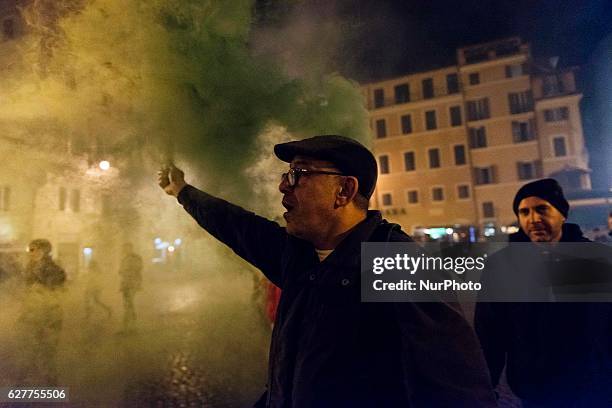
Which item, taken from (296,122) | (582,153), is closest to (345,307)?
(296,122)

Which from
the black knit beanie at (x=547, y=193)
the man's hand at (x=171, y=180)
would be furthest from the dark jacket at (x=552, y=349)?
the man's hand at (x=171, y=180)

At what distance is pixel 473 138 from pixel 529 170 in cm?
38

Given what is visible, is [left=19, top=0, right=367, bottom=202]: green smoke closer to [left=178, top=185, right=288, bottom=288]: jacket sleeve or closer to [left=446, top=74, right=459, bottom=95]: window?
[left=446, top=74, right=459, bottom=95]: window

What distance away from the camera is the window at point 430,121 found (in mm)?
2649

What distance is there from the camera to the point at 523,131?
7.89 feet

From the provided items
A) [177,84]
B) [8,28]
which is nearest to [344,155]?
[177,84]

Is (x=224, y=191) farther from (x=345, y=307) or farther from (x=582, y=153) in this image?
(x=582, y=153)

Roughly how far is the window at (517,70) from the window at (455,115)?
33 cm

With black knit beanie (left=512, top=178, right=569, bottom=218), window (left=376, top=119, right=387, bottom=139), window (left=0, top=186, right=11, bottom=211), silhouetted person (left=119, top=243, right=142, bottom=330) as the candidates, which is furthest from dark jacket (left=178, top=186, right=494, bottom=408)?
window (left=0, top=186, right=11, bottom=211)

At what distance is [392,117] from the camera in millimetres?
2693

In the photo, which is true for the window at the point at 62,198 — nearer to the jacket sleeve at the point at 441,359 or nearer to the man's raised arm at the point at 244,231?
the man's raised arm at the point at 244,231

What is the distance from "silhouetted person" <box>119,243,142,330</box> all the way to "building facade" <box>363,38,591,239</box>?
1.77 meters

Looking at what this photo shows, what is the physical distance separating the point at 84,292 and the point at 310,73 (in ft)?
7.26

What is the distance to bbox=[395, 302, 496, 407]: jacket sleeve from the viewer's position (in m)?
1.09
